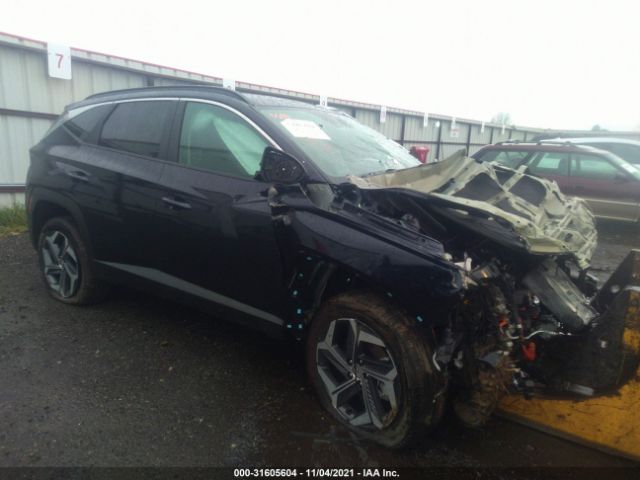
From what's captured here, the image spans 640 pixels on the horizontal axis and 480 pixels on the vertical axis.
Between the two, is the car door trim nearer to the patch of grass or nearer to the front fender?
the front fender

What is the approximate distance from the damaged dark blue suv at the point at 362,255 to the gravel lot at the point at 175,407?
0.77ft

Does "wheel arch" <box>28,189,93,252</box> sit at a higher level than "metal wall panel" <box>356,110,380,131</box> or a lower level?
lower

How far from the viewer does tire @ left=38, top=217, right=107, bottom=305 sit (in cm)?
379

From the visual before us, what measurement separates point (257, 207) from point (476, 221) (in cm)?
120

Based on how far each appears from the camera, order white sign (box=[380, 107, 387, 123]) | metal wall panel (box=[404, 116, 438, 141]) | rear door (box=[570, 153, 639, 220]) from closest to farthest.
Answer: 1. rear door (box=[570, 153, 639, 220])
2. white sign (box=[380, 107, 387, 123])
3. metal wall panel (box=[404, 116, 438, 141])

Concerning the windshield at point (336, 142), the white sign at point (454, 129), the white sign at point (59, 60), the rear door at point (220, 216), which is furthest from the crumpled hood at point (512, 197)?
the white sign at point (454, 129)

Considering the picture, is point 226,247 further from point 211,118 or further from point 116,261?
point 116,261

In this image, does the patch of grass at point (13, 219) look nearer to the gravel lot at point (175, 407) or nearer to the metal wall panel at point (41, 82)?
the metal wall panel at point (41, 82)

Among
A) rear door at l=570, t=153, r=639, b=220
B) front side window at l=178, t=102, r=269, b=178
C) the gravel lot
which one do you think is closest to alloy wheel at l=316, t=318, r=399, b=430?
the gravel lot

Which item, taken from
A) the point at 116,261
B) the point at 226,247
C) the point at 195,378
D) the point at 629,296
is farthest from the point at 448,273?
the point at 116,261

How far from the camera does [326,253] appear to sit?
2.37m

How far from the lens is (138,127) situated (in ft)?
11.2

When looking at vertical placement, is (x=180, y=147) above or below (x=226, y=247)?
above

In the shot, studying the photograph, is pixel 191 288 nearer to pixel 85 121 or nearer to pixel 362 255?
pixel 362 255
